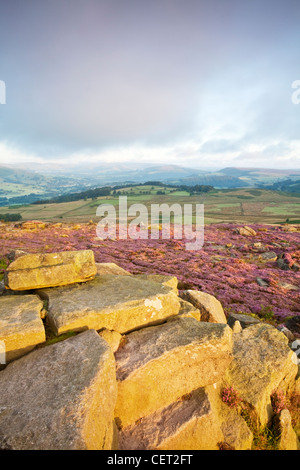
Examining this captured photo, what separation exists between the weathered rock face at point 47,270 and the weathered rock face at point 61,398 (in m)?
2.69

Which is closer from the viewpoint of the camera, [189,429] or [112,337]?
[189,429]

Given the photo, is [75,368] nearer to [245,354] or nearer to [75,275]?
[75,275]

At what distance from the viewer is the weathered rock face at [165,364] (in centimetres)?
559

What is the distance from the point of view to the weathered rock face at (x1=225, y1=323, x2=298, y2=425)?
21.4 ft

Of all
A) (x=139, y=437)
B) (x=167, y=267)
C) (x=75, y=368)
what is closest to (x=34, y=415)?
(x=75, y=368)

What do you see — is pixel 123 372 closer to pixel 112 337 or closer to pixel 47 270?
pixel 112 337

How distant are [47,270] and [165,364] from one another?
198 inches

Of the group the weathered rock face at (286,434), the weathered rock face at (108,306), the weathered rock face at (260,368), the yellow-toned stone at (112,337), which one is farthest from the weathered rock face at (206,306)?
the yellow-toned stone at (112,337)

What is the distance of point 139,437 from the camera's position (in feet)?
16.9

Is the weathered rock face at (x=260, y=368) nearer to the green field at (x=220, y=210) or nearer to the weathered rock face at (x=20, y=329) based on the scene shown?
the weathered rock face at (x=20, y=329)

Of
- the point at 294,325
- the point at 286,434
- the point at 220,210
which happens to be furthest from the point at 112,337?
the point at 220,210

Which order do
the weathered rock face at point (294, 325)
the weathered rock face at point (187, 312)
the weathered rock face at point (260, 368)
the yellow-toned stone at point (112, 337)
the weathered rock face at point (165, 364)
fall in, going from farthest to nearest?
the weathered rock face at point (294, 325) < the weathered rock face at point (187, 312) < the weathered rock face at point (260, 368) < the yellow-toned stone at point (112, 337) < the weathered rock face at point (165, 364)

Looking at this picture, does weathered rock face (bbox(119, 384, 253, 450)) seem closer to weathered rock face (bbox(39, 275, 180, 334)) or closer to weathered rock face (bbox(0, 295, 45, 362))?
weathered rock face (bbox(39, 275, 180, 334))

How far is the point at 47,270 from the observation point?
25.6ft
